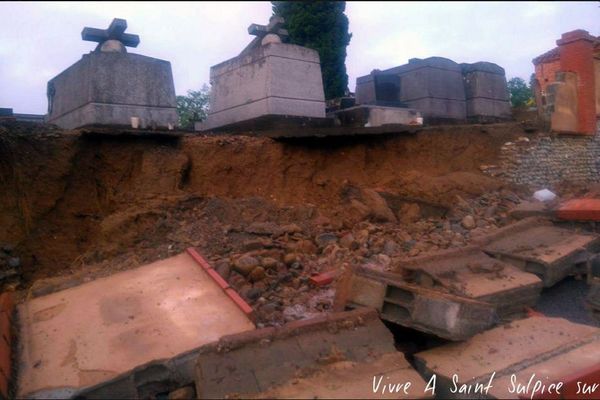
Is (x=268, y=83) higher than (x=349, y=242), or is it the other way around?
(x=268, y=83)

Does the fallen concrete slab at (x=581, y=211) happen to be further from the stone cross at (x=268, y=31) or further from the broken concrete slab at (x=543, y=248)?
the stone cross at (x=268, y=31)

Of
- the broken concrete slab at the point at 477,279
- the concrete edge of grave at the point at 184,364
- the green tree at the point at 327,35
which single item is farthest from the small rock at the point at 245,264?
the green tree at the point at 327,35

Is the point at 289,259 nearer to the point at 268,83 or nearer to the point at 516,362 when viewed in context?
the point at 516,362

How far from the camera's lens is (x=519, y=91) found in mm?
25672

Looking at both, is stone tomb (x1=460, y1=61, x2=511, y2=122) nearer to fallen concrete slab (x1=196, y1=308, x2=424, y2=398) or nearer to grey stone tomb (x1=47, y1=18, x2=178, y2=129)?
grey stone tomb (x1=47, y1=18, x2=178, y2=129)

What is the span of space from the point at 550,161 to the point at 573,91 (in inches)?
69.9

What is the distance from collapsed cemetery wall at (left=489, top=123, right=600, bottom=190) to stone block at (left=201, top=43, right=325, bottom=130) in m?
3.50

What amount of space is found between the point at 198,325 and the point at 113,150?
288cm

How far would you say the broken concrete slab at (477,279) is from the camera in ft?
15.4

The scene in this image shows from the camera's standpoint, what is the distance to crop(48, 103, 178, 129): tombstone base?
5902 millimetres

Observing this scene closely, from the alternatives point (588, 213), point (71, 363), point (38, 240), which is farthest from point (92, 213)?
point (588, 213)

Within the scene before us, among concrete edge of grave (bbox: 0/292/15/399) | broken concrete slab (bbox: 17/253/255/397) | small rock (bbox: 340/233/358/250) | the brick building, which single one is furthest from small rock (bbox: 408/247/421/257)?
the brick building

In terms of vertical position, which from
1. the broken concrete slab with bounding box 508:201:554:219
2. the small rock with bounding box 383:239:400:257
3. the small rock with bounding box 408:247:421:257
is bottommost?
the small rock with bounding box 408:247:421:257

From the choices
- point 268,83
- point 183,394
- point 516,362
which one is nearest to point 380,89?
point 268,83
